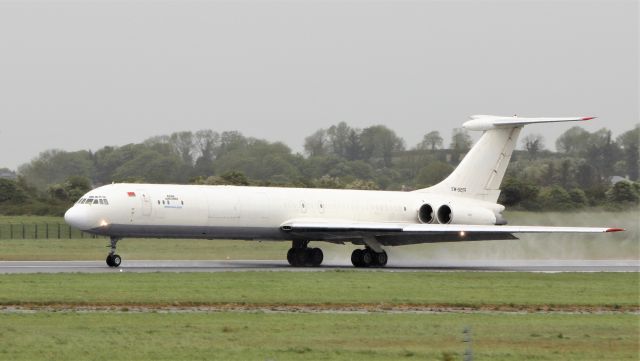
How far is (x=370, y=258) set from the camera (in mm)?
46156

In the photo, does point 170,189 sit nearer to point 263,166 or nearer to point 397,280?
point 397,280

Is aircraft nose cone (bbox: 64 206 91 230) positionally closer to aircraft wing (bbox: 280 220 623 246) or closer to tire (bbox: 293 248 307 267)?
aircraft wing (bbox: 280 220 623 246)

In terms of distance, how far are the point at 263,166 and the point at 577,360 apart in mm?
60112

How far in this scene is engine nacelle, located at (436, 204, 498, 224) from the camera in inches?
1887

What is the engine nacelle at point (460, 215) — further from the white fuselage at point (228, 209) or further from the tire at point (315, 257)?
the tire at point (315, 257)

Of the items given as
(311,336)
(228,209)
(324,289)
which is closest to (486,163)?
(228,209)

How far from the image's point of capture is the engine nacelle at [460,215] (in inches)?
1887

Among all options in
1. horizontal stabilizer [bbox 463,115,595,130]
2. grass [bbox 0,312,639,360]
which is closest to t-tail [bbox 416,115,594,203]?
horizontal stabilizer [bbox 463,115,595,130]

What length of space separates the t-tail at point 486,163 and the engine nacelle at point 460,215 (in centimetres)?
179

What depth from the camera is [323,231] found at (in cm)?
4484

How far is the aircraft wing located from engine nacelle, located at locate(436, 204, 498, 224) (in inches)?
85.0

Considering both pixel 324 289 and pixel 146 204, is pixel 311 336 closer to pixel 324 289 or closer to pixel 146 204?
pixel 324 289

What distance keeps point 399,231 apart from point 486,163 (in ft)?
27.3

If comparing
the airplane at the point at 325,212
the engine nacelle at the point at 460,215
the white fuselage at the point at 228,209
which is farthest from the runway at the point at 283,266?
the engine nacelle at the point at 460,215
